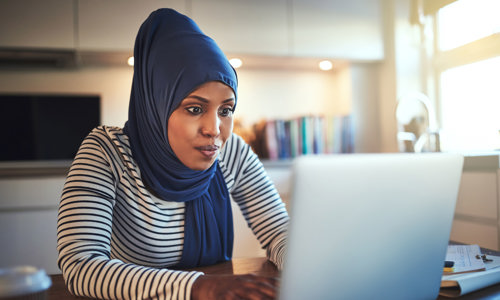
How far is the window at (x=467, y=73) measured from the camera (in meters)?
2.54

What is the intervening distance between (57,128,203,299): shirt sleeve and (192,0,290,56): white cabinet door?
190 cm

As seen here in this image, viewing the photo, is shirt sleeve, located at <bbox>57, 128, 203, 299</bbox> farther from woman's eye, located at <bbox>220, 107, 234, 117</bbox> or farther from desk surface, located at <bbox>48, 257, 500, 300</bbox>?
A: woman's eye, located at <bbox>220, 107, 234, 117</bbox>

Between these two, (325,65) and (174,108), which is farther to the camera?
(325,65)

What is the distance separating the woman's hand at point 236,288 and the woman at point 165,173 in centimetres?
26

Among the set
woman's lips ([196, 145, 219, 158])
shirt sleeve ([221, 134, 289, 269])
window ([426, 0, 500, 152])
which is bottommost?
shirt sleeve ([221, 134, 289, 269])

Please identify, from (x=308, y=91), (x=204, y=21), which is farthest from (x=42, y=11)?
(x=308, y=91)

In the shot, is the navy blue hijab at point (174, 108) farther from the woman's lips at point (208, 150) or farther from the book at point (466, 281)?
the book at point (466, 281)

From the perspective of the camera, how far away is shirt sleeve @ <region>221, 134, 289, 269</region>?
3.52 feet

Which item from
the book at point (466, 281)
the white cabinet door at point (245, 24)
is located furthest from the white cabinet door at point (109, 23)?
the book at point (466, 281)

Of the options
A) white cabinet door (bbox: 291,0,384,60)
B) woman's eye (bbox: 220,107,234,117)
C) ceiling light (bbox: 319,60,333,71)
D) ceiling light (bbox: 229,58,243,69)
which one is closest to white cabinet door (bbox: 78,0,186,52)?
ceiling light (bbox: 229,58,243,69)

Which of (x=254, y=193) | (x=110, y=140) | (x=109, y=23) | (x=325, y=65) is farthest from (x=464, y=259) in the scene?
(x=325, y=65)

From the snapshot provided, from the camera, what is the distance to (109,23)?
260 cm

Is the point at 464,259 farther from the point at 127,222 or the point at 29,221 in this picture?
the point at 29,221

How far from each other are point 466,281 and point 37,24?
260 cm
